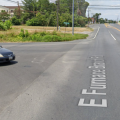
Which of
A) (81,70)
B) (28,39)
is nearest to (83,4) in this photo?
(28,39)

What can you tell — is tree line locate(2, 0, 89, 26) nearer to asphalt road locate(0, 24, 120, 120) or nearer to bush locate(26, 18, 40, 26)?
bush locate(26, 18, 40, 26)

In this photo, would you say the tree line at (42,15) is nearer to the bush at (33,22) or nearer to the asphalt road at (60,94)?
the bush at (33,22)

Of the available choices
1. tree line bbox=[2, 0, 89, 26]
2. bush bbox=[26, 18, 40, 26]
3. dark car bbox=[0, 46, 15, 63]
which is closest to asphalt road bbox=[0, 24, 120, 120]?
dark car bbox=[0, 46, 15, 63]

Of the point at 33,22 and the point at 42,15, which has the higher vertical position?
the point at 42,15

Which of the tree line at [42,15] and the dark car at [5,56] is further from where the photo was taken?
the tree line at [42,15]

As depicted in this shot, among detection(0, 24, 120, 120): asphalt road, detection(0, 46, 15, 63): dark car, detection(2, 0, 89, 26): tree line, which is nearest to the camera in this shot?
detection(0, 24, 120, 120): asphalt road

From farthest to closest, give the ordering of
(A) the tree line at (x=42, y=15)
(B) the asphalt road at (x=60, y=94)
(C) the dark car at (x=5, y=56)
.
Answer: (A) the tree line at (x=42, y=15)
(C) the dark car at (x=5, y=56)
(B) the asphalt road at (x=60, y=94)

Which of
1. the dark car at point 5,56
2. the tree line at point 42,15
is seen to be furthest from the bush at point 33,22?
the dark car at point 5,56

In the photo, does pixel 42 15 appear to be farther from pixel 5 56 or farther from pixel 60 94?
pixel 60 94

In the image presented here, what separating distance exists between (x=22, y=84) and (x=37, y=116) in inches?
123

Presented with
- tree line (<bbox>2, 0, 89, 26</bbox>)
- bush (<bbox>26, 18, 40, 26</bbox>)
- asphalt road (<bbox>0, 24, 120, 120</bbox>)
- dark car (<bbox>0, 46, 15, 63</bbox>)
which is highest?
tree line (<bbox>2, 0, 89, 26</bbox>)

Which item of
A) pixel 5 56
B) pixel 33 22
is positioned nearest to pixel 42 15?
pixel 33 22

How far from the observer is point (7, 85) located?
797cm

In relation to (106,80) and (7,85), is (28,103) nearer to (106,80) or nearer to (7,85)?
(7,85)
